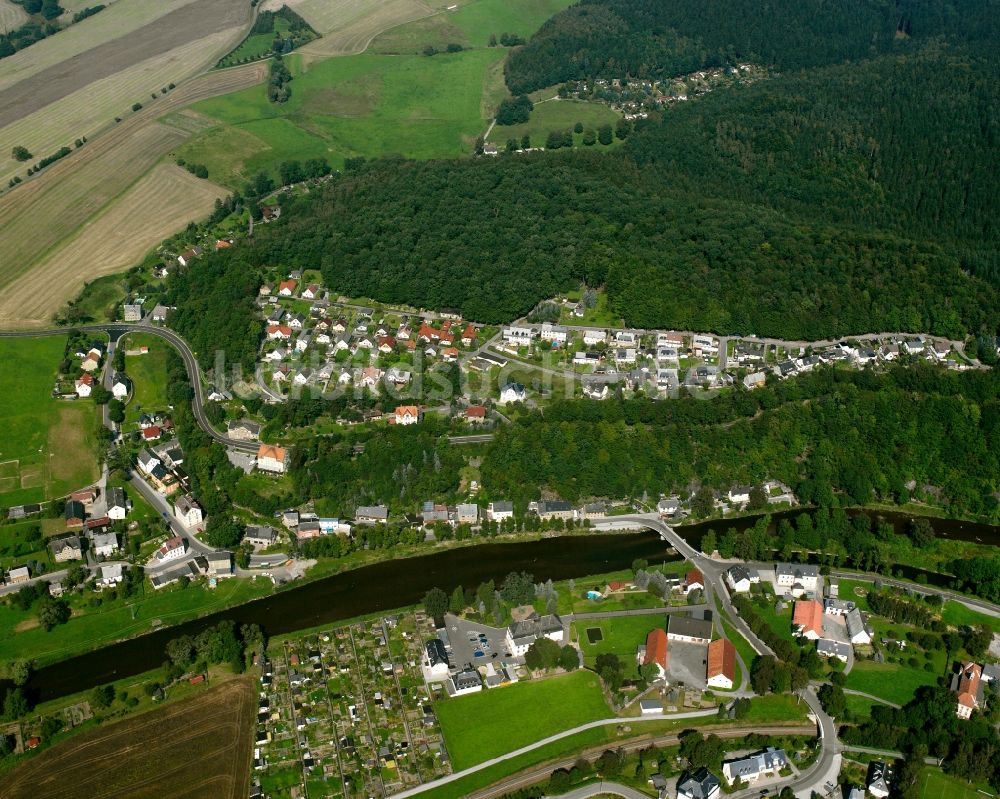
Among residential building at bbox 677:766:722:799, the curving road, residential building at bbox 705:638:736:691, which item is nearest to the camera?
residential building at bbox 677:766:722:799

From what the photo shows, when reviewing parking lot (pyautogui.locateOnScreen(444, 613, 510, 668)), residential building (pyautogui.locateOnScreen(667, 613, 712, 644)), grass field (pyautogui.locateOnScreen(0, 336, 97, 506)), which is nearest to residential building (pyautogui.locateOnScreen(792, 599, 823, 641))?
residential building (pyautogui.locateOnScreen(667, 613, 712, 644))

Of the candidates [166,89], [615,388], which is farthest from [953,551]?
[166,89]

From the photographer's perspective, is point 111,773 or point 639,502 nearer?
point 111,773

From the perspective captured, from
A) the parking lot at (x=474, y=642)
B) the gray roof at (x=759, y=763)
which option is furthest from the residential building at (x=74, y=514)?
the gray roof at (x=759, y=763)

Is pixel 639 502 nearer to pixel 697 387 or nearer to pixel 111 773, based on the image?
pixel 697 387

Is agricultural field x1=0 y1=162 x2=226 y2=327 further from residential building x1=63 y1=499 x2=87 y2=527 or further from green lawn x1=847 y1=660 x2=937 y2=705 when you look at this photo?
green lawn x1=847 y1=660 x2=937 y2=705

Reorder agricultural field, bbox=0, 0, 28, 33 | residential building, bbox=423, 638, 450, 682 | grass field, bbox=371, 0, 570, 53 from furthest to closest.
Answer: agricultural field, bbox=0, 0, 28, 33, grass field, bbox=371, 0, 570, 53, residential building, bbox=423, 638, 450, 682
